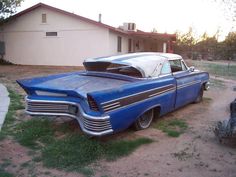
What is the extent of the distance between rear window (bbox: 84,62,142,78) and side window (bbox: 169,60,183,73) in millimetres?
1320

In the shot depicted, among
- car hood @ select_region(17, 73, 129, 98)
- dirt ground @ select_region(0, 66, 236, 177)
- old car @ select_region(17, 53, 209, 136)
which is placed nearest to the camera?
dirt ground @ select_region(0, 66, 236, 177)

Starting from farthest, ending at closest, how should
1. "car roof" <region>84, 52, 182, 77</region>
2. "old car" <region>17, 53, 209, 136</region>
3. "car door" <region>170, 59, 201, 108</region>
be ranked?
"car door" <region>170, 59, 201, 108</region> → "car roof" <region>84, 52, 182, 77</region> → "old car" <region>17, 53, 209, 136</region>

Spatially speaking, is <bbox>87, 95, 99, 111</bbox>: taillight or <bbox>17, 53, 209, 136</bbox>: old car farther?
<bbox>17, 53, 209, 136</bbox>: old car

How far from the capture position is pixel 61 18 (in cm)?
2011

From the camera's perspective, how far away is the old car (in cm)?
457

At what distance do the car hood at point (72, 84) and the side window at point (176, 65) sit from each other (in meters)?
1.79

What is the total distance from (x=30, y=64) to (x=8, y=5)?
416 centimetres

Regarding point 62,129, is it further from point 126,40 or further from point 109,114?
point 126,40

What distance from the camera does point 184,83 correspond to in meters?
6.92

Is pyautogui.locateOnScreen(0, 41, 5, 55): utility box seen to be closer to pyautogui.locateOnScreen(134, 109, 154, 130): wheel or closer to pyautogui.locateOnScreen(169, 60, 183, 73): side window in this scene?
pyautogui.locateOnScreen(169, 60, 183, 73): side window

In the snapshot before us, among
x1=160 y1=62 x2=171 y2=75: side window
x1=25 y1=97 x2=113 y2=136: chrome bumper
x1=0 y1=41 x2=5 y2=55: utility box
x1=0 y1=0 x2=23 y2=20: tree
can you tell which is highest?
x1=0 y1=0 x2=23 y2=20: tree

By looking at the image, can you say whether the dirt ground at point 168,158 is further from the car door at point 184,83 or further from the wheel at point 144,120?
the car door at point 184,83

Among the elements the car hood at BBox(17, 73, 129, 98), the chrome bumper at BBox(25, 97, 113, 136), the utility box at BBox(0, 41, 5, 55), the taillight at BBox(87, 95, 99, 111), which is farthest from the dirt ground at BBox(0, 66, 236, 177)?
the utility box at BBox(0, 41, 5, 55)

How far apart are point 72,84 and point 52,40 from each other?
1588 cm
